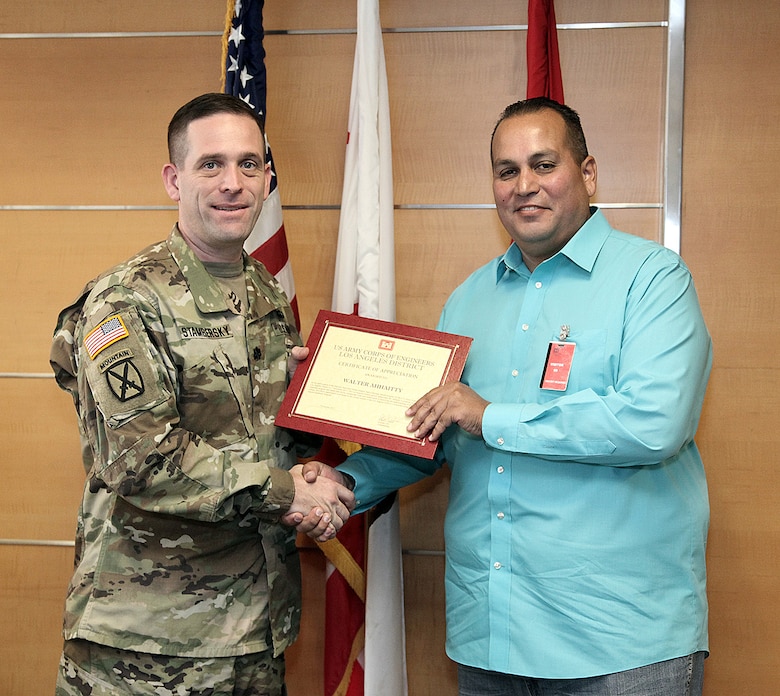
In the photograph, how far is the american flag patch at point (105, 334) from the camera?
1.74 m

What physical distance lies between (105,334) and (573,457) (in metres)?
1.00

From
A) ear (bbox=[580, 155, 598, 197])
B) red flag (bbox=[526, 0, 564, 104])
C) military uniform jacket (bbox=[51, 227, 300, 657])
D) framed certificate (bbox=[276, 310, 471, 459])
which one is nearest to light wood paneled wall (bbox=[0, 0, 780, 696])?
red flag (bbox=[526, 0, 564, 104])

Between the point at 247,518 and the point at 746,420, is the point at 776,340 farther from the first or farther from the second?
the point at 247,518

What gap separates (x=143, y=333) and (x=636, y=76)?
68.0 inches

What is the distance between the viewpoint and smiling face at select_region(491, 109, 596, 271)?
193cm

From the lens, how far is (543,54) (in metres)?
2.43

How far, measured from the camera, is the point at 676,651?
172 cm

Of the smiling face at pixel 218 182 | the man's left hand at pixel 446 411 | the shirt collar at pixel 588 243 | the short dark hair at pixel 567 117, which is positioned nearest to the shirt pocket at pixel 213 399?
the smiling face at pixel 218 182

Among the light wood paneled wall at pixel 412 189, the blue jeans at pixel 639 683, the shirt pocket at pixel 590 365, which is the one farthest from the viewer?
the light wood paneled wall at pixel 412 189

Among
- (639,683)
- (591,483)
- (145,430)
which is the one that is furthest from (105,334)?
(639,683)

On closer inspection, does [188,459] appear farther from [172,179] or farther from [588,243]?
[588,243]

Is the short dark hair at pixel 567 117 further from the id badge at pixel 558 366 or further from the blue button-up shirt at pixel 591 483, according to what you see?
the id badge at pixel 558 366

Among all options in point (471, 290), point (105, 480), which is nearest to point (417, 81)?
point (471, 290)

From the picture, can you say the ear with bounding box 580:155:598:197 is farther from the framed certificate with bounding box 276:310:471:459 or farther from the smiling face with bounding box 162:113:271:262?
the smiling face with bounding box 162:113:271:262
